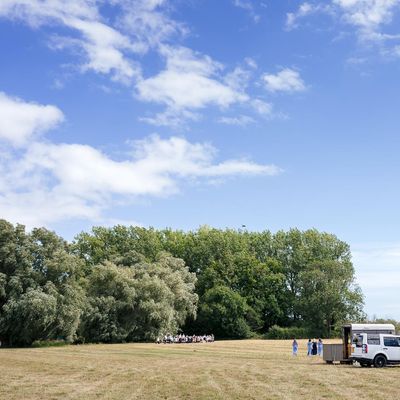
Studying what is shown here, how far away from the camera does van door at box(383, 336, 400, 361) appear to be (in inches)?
1436

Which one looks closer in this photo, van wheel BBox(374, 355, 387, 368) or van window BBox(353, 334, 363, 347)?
van wheel BBox(374, 355, 387, 368)

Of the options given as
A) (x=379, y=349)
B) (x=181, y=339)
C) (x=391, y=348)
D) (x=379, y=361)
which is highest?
(x=181, y=339)

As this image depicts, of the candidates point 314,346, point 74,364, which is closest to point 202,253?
point 314,346

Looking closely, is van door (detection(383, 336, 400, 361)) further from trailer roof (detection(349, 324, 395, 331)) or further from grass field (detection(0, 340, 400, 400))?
grass field (detection(0, 340, 400, 400))

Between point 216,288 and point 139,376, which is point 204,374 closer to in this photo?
point 139,376

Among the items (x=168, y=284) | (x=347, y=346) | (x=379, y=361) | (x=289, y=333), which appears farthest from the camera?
(x=289, y=333)

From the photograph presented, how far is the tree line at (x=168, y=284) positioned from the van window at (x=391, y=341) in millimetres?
34804

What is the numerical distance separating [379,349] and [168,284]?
161ft

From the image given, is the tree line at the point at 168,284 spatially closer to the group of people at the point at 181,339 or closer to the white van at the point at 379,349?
the group of people at the point at 181,339

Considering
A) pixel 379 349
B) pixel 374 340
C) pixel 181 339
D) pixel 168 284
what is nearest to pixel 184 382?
pixel 374 340

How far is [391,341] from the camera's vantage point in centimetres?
3678

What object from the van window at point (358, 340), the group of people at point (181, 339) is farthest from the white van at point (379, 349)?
the group of people at point (181, 339)

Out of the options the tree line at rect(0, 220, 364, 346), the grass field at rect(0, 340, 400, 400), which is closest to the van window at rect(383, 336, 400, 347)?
the grass field at rect(0, 340, 400, 400)

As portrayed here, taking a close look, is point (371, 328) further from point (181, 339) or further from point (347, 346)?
point (181, 339)
